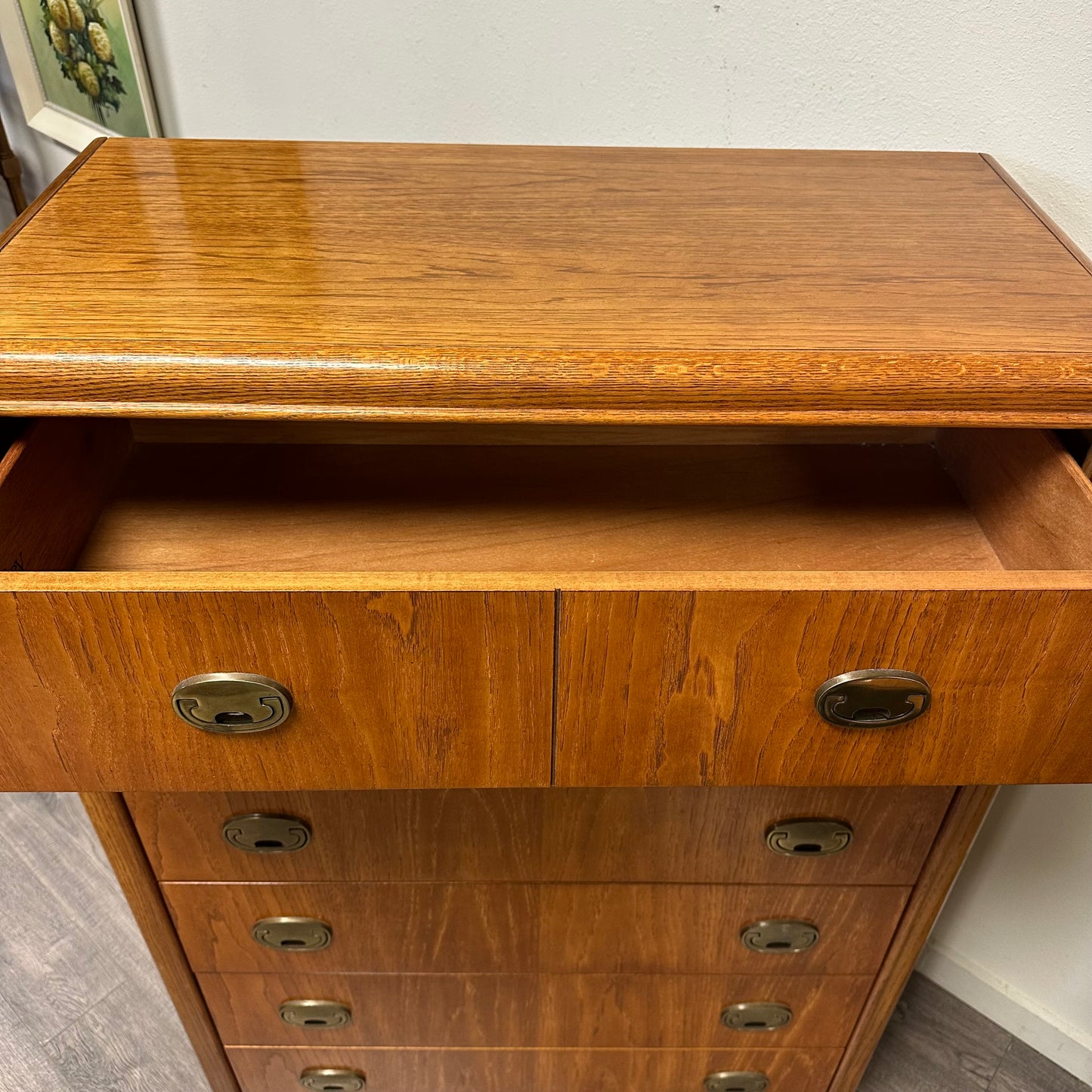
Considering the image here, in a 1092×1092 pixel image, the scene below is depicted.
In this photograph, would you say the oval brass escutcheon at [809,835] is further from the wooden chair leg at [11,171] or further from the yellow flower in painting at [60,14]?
the wooden chair leg at [11,171]

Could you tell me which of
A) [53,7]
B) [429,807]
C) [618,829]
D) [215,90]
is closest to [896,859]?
[618,829]

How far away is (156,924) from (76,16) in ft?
3.78

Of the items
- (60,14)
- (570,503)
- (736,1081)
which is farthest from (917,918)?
(60,14)

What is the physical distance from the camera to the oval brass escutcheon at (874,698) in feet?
1.55

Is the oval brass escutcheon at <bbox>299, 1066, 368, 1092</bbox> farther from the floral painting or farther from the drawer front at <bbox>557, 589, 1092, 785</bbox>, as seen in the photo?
the floral painting

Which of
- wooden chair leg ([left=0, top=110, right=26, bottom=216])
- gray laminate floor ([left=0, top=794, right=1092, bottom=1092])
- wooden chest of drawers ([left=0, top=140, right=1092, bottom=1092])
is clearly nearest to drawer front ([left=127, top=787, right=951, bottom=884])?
wooden chest of drawers ([left=0, top=140, right=1092, bottom=1092])

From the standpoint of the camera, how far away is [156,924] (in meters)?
0.71

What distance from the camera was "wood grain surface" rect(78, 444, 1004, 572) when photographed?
59 centimetres

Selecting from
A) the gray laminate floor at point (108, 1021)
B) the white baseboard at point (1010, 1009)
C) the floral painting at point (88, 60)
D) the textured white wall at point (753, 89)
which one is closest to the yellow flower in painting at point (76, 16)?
the floral painting at point (88, 60)

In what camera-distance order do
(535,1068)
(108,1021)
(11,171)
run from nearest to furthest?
(535,1068) < (108,1021) < (11,171)

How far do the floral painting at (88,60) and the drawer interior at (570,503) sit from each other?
75 cm

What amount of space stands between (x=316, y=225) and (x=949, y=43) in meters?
0.47

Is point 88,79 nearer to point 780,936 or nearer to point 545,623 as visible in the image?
point 545,623

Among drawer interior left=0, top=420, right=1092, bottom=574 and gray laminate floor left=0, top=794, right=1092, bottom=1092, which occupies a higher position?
drawer interior left=0, top=420, right=1092, bottom=574
